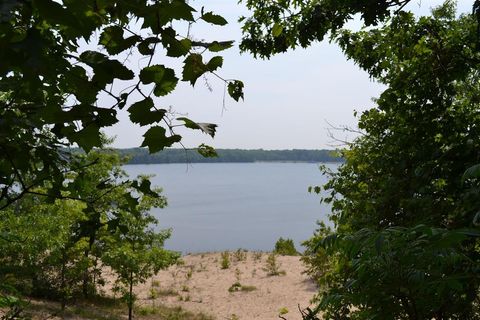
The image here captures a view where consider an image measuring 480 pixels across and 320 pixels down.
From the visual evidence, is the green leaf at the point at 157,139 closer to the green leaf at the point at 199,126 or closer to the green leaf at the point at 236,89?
→ the green leaf at the point at 199,126

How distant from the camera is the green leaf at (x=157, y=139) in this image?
101 centimetres

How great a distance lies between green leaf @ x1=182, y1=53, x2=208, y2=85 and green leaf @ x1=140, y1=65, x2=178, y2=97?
38mm

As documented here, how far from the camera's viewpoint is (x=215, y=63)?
101 cm

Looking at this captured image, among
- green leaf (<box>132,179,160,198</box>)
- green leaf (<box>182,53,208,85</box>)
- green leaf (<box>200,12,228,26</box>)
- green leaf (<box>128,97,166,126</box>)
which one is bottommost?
green leaf (<box>132,179,160,198</box>)

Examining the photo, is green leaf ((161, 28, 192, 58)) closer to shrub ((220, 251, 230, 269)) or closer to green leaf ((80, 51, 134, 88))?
green leaf ((80, 51, 134, 88))

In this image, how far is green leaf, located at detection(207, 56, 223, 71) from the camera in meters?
1.01

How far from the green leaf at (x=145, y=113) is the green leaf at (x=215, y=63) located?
0.46 ft

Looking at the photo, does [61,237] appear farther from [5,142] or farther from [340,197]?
[5,142]

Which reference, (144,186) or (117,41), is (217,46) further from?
(144,186)

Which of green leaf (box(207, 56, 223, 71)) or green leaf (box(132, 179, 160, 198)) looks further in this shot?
green leaf (box(132, 179, 160, 198))

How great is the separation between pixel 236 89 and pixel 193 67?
17 centimetres

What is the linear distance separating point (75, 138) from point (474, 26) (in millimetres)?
5069

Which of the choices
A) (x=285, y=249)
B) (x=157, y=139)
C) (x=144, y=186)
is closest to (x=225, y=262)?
(x=285, y=249)

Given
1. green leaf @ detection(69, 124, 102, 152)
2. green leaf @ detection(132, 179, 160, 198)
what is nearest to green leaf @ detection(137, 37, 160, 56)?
green leaf @ detection(69, 124, 102, 152)
